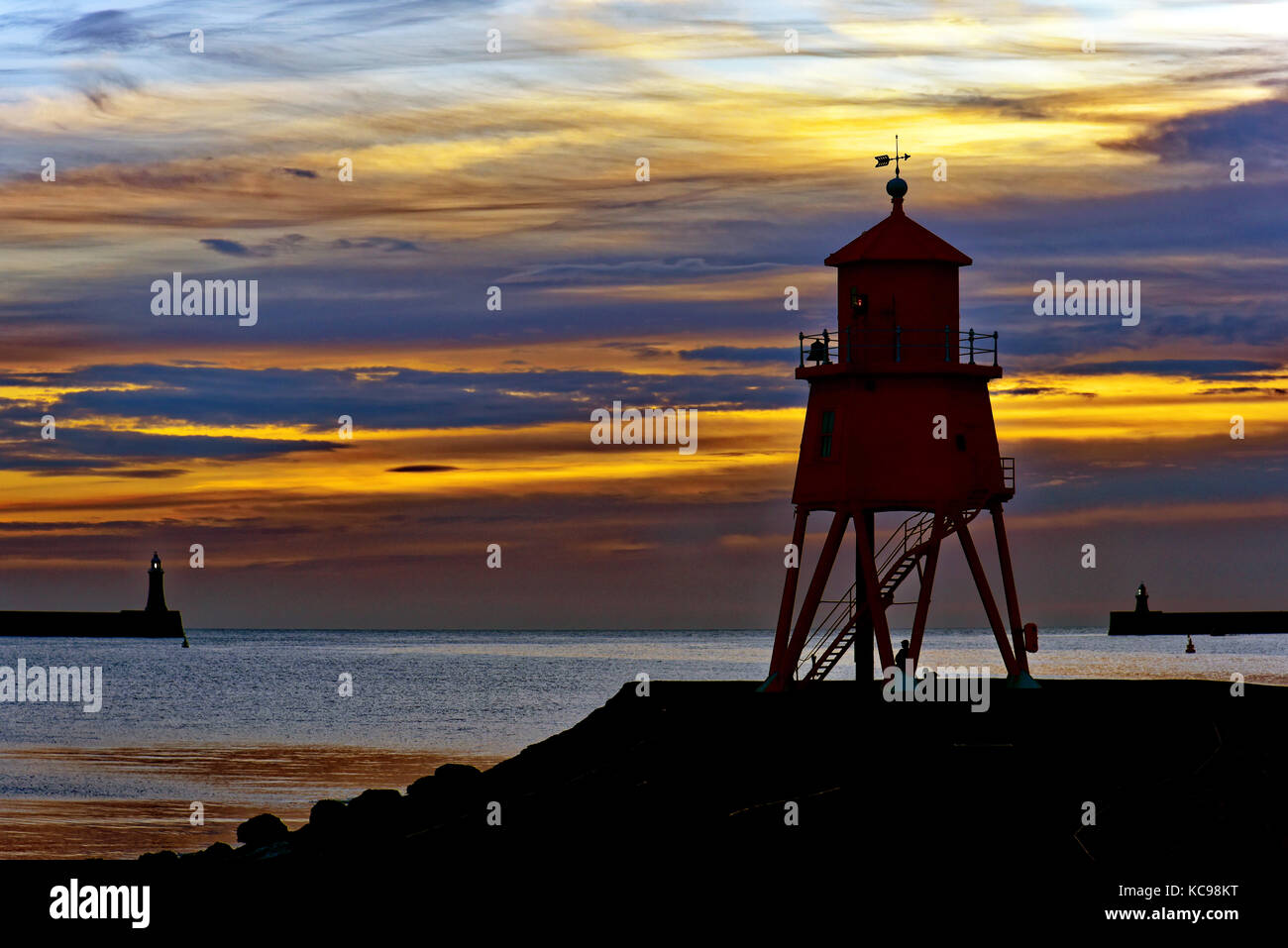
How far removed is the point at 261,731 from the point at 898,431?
49.1 metres

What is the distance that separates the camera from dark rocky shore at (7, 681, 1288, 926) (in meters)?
18.2

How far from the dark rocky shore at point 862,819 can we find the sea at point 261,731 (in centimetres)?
726

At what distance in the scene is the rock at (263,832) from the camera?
89.4 feet

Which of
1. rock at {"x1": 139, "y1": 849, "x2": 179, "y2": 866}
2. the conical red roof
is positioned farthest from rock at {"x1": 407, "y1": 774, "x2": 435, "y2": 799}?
the conical red roof

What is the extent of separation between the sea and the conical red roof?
25.3 feet

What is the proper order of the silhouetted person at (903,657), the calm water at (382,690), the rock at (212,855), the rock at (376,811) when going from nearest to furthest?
the rock at (376,811), the rock at (212,855), the silhouetted person at (903,657), the calm water at (382,690)

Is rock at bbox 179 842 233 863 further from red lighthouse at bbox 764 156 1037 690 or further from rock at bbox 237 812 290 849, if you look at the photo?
red lighthouse at bbox 764 156 1037 690

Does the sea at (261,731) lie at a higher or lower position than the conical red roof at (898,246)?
lower

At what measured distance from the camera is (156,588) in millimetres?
189875

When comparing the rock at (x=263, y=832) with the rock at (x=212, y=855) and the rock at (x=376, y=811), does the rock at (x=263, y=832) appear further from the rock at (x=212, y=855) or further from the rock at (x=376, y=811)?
the rock at (x=376, y=811)

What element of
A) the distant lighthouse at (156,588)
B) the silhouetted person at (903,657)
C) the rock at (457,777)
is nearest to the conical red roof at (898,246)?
the silhouetted person at (903,657)

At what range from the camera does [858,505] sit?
29203mm

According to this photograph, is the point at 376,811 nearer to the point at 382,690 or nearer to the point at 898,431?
the point at 898,431
